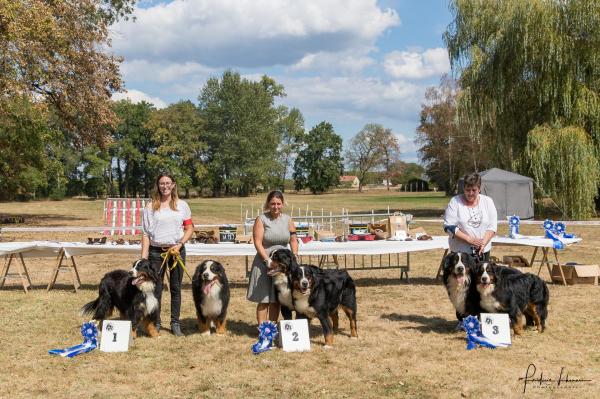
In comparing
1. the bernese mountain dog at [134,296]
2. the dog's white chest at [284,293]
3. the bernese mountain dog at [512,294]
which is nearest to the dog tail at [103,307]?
the bernese mountain dog at [134,296]

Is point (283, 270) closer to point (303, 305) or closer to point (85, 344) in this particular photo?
point (303, 305)

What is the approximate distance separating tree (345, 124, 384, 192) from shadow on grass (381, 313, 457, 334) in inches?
3254

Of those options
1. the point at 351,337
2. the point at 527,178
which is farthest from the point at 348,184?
the point at 351,337

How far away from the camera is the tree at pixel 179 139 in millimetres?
63156

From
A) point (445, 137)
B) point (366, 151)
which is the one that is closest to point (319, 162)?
point (366, 151)

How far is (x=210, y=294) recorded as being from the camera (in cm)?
596

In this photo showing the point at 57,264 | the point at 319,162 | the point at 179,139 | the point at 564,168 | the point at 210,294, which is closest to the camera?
the point at 210,294

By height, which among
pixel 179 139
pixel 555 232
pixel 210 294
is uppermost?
pixel 179 139

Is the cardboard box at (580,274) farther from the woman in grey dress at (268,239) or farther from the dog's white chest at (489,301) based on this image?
the woman in grey dress at (268,239)

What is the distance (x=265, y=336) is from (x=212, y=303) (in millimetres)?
755

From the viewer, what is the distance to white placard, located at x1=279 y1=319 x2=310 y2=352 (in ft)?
18.3

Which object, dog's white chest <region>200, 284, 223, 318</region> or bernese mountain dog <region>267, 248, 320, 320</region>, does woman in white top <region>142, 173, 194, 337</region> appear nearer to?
dog's white chest <region>200, 284, 223, 318</region>

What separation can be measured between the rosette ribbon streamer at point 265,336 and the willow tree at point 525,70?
17.1 metres

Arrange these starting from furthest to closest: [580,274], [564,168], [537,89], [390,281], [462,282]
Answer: [537,89] → [564,168] → [390,281] → [580,274] → [462,282]
